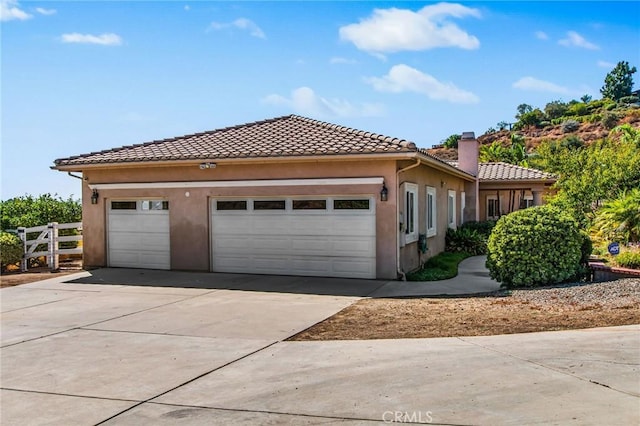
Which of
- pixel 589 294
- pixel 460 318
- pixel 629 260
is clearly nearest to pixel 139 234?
pixel 460 318

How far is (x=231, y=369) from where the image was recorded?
20.7ft

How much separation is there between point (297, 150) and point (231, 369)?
7.85 m

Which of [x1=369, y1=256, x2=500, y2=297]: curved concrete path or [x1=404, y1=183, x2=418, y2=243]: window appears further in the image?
[x1=404, y1=183, x2=418, y2=243]: window

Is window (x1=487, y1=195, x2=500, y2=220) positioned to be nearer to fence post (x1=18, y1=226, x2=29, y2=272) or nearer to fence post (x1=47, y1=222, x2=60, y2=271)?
fence post (x1=47, y1=222, x2=60, y2=271)

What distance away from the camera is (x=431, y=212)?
1778cm

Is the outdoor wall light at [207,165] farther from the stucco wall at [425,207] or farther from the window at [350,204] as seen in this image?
the stucco wall at [425,207]

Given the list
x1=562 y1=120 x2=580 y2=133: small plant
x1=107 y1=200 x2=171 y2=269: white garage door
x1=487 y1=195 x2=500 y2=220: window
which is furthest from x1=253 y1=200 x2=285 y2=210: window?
x1=562 y1=120 x2=580 y2=133: small plant

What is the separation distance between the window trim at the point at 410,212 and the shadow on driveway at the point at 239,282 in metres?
1.95

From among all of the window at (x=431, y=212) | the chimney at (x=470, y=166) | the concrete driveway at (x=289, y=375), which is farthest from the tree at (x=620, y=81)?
the concrete driveway at (x=289, y=375)

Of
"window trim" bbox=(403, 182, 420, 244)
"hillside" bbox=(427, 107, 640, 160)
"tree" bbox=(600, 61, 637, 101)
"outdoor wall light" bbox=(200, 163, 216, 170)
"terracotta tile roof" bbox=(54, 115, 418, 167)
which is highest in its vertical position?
"tree" bbox=(600, 61, 637, 101)

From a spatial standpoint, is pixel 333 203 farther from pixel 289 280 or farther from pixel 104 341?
pixel 104 341

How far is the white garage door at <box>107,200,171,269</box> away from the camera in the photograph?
1566 cm

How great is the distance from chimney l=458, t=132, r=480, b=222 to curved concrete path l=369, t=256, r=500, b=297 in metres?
10.2

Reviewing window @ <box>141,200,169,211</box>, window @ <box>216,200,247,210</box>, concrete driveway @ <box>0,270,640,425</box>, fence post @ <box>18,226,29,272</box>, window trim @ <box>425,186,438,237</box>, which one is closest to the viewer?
concrete driveway @ <box>0,270,640,425</box>
